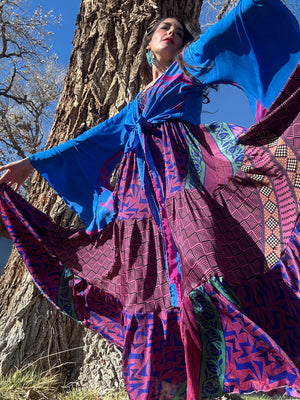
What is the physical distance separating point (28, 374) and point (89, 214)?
1051mm

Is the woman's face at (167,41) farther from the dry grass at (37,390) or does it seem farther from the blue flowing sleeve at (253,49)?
the dry grass at (37,390)

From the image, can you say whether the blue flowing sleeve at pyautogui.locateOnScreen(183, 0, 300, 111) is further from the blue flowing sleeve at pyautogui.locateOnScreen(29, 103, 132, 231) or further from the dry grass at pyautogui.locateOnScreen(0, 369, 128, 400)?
the dry grass at pyautogui.locateOnScreen(0, 369, 128, 400)

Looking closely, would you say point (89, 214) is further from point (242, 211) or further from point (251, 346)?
point (251, 346)

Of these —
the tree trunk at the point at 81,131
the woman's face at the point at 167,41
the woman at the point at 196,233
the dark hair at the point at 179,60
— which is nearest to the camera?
the woman at the point at 196,233

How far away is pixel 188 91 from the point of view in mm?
1997

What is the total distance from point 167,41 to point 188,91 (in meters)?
0.51

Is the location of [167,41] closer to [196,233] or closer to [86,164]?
[86,164]

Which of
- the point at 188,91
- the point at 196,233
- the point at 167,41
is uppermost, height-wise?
the point at 167,41

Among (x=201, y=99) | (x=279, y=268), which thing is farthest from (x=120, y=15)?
(x=279, y=268)

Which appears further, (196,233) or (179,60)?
(179,60)

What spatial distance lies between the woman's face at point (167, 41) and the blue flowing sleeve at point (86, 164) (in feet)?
1.32

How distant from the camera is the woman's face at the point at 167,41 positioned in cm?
229

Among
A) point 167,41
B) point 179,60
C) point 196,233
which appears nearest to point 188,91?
point 179,60

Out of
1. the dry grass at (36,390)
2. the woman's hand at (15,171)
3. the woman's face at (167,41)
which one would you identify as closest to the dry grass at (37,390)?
the dry grass at (36,390)
